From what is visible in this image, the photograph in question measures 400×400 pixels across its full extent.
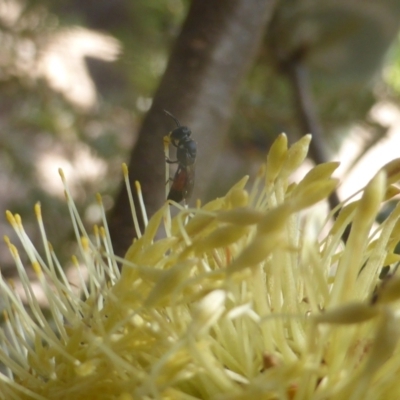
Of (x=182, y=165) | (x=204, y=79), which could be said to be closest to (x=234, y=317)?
(x=182, y=165)

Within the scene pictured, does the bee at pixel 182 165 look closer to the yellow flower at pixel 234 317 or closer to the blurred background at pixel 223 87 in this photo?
the yellow flower at pixel 234 317

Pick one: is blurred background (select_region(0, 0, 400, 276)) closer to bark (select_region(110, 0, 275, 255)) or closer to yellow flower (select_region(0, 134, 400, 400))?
bark (select_region(110, 0, 275, 255))

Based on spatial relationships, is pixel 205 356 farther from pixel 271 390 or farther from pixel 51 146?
pixel 51 146

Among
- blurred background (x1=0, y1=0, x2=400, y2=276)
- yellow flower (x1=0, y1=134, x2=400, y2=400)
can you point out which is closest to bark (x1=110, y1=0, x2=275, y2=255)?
blurred background (x1=0, y1=0, x2=400, y2=276)

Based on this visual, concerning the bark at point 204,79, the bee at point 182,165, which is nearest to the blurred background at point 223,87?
the bark at point 204,79

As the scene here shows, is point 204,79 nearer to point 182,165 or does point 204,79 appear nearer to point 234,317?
point 182,165

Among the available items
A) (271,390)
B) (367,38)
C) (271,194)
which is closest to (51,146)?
(367,38)
